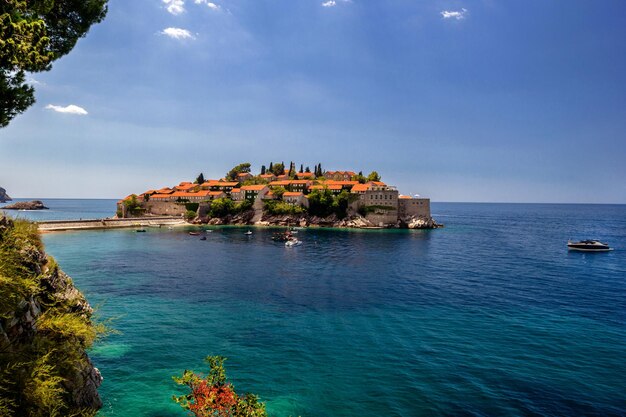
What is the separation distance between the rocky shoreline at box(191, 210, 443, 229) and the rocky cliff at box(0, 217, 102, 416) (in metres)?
114

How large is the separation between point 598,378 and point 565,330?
28.1 feet

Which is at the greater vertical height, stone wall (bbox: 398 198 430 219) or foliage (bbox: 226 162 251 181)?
foliage (bbox: 226 162 251 181)

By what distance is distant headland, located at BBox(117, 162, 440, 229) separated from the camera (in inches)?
5012

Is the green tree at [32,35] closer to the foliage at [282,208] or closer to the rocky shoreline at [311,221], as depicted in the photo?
the rocky shoreline at [311,221]

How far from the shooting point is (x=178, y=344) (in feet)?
79.4

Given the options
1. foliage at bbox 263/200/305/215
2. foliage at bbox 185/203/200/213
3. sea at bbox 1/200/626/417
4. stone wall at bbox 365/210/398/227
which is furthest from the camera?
foliage at bbox 185/203/200/213

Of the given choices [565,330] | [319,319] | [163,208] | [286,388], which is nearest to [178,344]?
[286,388]

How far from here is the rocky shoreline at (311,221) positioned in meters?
126

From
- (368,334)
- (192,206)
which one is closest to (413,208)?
(192,206)

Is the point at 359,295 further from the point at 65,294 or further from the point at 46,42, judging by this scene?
the point at 46,42

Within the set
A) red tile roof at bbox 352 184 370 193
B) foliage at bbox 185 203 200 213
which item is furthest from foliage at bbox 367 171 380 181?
foliage at bbox 185 203 200 213

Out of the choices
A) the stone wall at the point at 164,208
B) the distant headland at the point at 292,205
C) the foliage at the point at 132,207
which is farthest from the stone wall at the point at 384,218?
the foliage at the point at 132,207

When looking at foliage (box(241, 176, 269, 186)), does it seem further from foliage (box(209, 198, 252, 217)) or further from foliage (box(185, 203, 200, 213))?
foliage (box(185, 203, 200, 213))

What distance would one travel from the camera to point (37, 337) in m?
11.5
